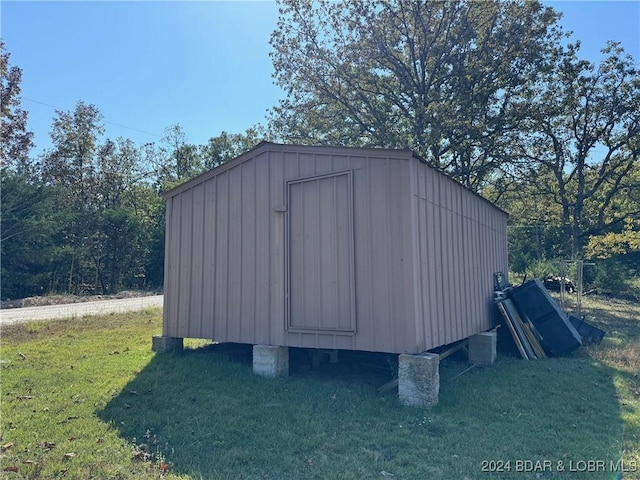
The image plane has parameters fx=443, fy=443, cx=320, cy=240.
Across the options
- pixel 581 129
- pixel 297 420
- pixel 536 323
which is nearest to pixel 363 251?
pixel 297 420

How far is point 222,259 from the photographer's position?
222 inches

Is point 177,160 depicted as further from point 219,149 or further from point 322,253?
point 322,253

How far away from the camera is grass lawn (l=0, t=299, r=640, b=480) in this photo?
3096 mm

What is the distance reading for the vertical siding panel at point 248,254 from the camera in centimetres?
531

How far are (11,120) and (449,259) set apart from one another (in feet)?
60.2

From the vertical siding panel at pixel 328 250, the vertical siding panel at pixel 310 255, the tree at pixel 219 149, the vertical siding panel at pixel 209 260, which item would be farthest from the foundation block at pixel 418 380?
the tree at pixel 219 149

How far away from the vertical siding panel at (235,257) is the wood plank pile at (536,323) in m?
4.10

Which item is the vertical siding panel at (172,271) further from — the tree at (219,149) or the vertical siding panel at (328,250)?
the tree at (219,149)

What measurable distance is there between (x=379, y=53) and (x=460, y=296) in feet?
37.1

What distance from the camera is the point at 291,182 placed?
5.14 metres

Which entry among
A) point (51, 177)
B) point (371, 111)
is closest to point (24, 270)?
point (51, 177)

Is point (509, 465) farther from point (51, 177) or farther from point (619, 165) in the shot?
point (51, 177)

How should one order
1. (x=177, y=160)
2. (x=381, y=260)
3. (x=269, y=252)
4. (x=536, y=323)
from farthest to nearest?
(x=177, y=160), (x=536, y=323), (x=269, y=252), (x=381, y=260)

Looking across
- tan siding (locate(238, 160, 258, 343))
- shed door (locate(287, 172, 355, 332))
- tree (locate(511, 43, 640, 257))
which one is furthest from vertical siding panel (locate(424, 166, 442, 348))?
tree (locate(511, 43, 640, 257))
